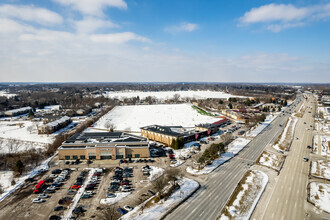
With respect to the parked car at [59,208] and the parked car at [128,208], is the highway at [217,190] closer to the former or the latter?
the parked car at [128,208]

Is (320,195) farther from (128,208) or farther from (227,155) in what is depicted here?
(128,208)

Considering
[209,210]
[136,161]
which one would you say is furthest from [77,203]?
[209,210]

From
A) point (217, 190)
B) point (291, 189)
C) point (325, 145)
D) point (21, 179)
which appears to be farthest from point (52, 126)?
point (325, 145)

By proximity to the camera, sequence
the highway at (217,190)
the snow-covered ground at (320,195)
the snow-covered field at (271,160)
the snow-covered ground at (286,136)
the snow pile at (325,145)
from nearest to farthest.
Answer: the highway at (217,190), the snow-covered ground at (320,195), the snow-covered field at (271,160), the snow pile at (325,145), the snow-covered ground at (286,136)

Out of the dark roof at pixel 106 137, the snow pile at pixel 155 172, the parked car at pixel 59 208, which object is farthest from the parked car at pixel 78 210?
the dark roof at pixel 106 137

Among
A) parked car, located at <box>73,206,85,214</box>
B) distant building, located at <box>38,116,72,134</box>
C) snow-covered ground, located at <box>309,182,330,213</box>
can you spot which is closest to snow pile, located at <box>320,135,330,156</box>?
snow-covered ground, located at <box>309,182,330,213</box>
